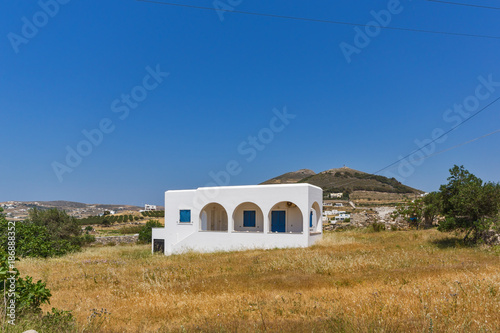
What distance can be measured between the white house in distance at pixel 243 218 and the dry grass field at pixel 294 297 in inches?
260

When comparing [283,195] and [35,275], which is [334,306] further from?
[283,195]

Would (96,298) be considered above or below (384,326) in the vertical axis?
below

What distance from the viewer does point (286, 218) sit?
2053 centimetres

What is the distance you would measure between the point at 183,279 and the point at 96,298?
2.60m

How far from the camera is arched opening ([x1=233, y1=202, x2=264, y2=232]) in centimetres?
2128

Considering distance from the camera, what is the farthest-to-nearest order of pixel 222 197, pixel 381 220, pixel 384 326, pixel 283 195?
pixel 381 220
pixel 222 197
pixel 283 195
pixel 384 326

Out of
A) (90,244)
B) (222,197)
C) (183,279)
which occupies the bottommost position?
(90,244)

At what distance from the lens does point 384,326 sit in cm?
385

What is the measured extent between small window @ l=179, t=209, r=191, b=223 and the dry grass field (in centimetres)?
932

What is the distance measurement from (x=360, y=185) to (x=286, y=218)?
4848 centimetres

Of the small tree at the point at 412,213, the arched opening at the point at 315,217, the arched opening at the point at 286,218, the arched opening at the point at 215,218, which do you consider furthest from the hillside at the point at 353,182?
the arched opening at the point at 286,218

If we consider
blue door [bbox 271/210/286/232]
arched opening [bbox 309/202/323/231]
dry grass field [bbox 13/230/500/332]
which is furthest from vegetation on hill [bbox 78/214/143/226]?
dry grass field [bbox 13/230/500/332]

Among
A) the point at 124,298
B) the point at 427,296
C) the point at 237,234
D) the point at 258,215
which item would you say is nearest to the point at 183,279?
the point at 124,298

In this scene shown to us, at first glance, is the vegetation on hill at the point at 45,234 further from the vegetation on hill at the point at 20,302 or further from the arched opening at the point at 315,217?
the arched opening at the point at 315,217
